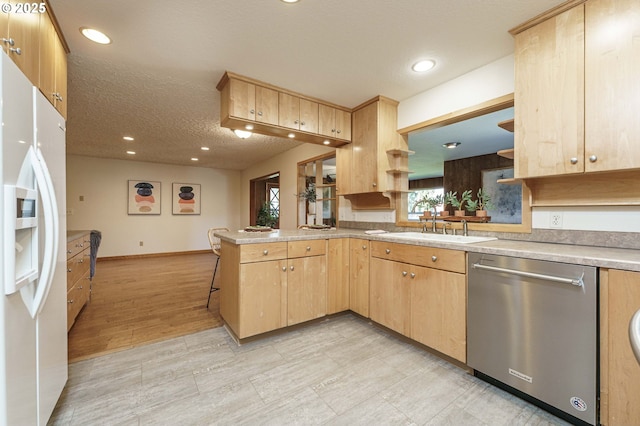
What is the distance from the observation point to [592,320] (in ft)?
4.17

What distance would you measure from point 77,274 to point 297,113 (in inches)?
106

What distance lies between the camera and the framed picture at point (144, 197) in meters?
6.31

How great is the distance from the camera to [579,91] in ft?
5.04

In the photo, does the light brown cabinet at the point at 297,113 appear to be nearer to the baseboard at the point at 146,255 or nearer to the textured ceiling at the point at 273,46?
the textured ceiling at the point at 273,46

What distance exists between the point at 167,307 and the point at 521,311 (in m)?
3.34

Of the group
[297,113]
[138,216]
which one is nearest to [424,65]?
[297,113]

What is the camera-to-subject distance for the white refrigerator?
89 cm

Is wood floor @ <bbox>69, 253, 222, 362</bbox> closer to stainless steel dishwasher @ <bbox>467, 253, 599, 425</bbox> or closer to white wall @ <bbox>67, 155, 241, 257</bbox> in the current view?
white wall @ <bbox>67, 155, 241, 257</bbox>

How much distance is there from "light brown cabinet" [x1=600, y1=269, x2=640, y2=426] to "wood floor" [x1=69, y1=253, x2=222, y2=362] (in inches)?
107

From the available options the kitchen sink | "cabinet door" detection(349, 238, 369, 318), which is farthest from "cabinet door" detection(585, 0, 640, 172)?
"cabinet door" detection(349, 238, 369, 318)

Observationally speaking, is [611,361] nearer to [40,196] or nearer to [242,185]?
[40,196]

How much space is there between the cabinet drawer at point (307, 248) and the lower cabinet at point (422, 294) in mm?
497

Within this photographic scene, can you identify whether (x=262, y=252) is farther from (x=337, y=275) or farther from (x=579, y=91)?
(x=579, y=91)

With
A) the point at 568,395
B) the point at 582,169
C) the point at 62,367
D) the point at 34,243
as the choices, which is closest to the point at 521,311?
the point at 568,395
